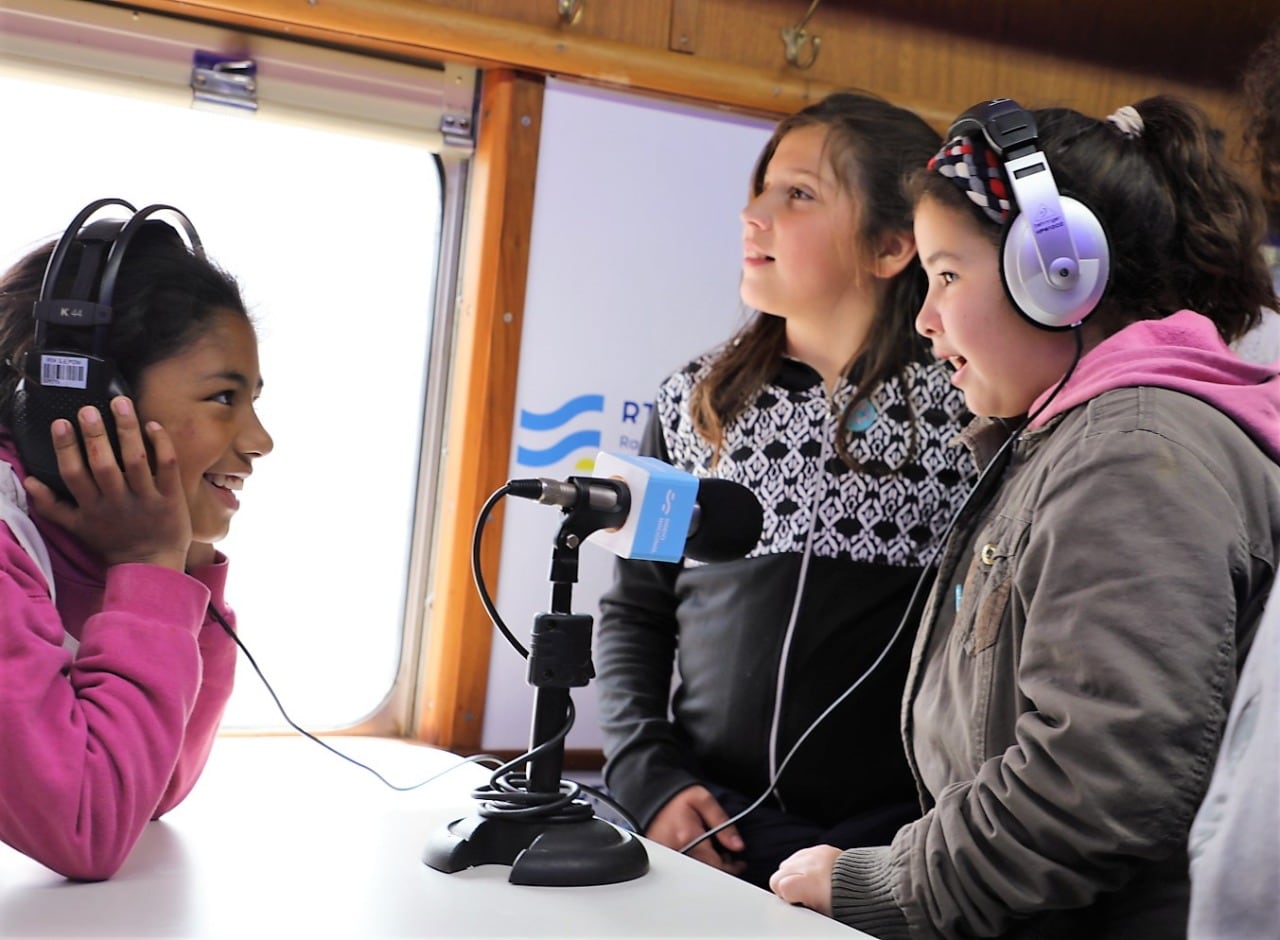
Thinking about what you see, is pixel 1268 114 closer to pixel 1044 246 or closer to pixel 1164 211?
pixel 1164 211

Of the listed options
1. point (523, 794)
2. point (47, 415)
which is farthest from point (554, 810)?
point (47, 415)

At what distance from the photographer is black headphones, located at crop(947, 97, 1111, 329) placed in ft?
4.53

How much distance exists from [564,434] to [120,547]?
1296 mm

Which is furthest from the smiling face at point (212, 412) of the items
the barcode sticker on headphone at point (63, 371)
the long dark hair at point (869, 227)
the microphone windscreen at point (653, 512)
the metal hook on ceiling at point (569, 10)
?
the metal hook on ceiling at point (569, 10)

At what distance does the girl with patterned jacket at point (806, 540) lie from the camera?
2010 millimetres

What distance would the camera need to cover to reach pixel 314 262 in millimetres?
2559

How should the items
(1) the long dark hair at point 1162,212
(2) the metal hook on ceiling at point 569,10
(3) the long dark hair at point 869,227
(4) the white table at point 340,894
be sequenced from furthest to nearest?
(2) the metal hook on ceiling at point 569,10 → (3) the long dark hair at point 869,227 → (1) the long dark hair at point 1162,212 → (4) the white table at point 340,894

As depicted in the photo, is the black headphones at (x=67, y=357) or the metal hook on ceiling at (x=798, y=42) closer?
the black headphones at (x=67, y=357)

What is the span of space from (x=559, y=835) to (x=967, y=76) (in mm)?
2136

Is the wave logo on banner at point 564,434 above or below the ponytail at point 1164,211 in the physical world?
below

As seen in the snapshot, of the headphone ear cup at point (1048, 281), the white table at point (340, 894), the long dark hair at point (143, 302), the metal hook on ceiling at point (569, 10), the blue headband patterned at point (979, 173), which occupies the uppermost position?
the metal hook on ceiling at point (569, 10)

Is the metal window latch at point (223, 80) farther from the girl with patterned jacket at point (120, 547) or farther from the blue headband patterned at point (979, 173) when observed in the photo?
the blue headband patterned at point (979, 173)

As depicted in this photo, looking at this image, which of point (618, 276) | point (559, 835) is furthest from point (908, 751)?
point (618, 276)

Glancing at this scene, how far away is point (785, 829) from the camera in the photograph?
1960mm
